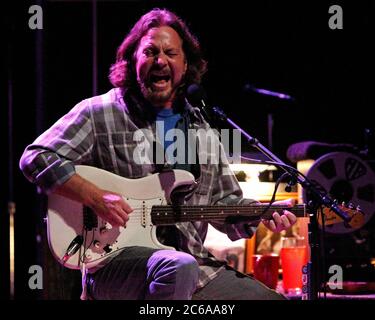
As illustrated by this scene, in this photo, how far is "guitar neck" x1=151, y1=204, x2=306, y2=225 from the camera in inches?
122

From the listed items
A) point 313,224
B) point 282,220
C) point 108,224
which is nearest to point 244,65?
point 282,220

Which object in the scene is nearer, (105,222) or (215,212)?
(105,222)

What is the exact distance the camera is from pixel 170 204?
3.12 m

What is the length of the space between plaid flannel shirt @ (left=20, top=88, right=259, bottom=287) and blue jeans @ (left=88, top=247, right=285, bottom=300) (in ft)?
0.35

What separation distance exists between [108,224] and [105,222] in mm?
17

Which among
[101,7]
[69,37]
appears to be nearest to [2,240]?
[69,37]

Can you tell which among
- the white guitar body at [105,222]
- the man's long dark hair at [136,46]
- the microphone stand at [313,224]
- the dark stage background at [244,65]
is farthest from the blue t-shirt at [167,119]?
the dark stage background at [244,65]

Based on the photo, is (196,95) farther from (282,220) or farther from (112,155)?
(282,220)

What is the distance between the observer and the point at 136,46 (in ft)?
11.9

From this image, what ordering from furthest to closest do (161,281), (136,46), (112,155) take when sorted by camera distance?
(136,46) → (112,155) → (161,281)

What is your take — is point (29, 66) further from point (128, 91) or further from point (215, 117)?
point (215, 117)

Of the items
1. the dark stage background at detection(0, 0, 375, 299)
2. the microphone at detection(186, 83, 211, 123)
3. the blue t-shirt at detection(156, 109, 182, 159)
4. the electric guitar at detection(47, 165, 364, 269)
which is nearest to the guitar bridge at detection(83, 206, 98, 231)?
the electric guitar at detection(47, 165, 364, 269)

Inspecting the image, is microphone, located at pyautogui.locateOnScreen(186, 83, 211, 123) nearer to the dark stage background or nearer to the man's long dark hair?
the man's long dark hair
